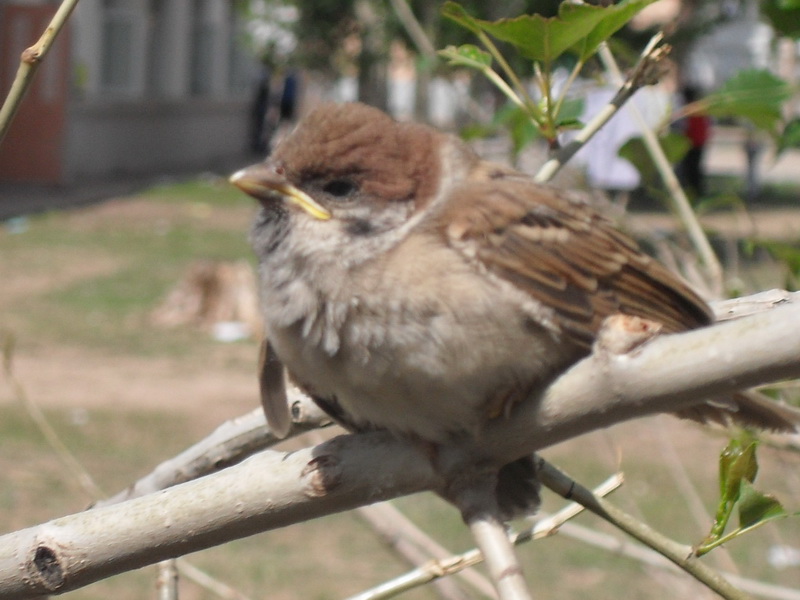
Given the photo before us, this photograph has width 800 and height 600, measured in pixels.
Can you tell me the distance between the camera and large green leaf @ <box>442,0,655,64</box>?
187cm

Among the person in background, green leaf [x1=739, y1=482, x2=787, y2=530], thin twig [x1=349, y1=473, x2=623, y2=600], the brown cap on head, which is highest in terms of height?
the brown cap on head

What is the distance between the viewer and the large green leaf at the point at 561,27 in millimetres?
1868

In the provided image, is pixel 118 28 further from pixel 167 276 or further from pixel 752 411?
pixel 752 411

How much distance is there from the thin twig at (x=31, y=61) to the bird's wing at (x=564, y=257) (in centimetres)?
72

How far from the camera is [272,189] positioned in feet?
6.64

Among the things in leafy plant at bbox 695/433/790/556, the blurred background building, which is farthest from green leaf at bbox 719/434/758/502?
the blurred background building

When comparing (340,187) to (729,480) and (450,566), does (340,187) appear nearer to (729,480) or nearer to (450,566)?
(450,566)

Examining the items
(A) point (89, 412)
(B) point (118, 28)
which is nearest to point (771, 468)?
(A) point (89, 412)

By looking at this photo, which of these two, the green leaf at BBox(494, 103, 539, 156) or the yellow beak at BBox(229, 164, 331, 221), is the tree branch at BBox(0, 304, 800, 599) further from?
the green leaf at BBox(494, 103, 539, 156)

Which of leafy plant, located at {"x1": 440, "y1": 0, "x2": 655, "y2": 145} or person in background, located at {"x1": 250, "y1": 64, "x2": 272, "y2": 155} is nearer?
leafy plant, located at {"x1": 440, "y1": 0, "x2": 655, "y2": 145}

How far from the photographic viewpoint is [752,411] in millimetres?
2160

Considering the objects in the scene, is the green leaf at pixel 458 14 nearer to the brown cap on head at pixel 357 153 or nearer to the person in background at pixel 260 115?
the brown cap on head at pixel 357 153

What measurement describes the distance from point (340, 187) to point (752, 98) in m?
1.18

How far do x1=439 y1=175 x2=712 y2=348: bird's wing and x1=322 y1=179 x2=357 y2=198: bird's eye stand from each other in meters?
0.17
